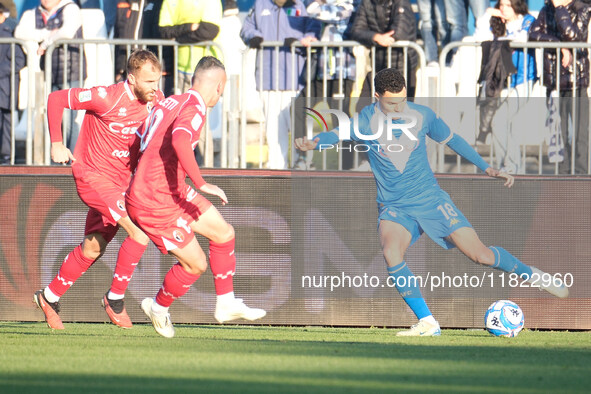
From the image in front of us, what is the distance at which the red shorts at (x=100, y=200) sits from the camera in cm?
909

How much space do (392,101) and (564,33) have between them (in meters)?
2.65

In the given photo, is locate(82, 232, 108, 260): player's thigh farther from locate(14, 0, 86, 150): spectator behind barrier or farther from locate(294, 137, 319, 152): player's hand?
locate(14, 0, 86, 150): spectator behind barrier

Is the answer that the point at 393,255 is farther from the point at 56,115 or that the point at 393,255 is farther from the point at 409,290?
the point at 56,115

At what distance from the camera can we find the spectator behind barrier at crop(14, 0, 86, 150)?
457 inches

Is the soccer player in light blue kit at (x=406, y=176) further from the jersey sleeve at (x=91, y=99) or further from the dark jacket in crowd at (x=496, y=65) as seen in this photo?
the jersey sleeve at (x=91, y=99)

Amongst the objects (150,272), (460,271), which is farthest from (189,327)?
(460,271)

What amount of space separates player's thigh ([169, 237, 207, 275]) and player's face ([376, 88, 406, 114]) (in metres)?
2.60

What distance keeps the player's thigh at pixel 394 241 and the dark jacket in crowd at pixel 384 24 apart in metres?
2.15

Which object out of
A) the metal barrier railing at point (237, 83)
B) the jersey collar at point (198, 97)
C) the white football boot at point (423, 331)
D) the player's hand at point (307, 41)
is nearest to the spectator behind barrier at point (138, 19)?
the metal barrier railing at point (237, 83)

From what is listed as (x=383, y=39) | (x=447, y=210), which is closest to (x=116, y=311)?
(x=447, y=210)

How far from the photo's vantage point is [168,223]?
27.3 feet

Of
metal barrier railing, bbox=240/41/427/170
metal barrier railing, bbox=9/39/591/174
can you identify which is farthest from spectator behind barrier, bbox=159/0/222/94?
A: metal barrier railing, bbox=240/41/427/170

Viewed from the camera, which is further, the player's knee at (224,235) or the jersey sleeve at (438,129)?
the jersey sleeve at (438,129)

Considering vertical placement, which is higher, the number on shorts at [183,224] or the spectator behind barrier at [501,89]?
the spectator behind barrier at [501,89]
